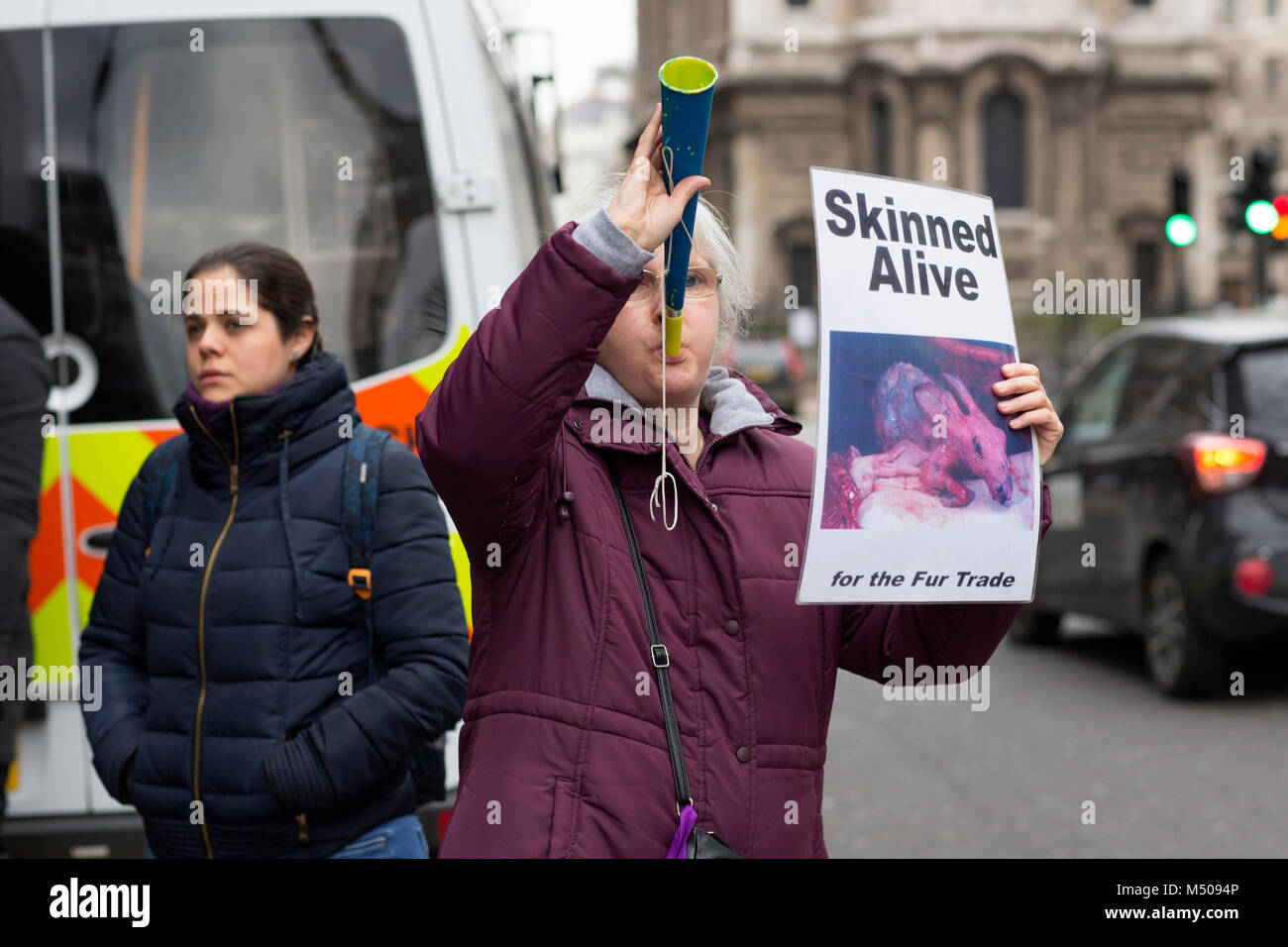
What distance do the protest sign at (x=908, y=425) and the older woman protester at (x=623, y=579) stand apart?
7 cm

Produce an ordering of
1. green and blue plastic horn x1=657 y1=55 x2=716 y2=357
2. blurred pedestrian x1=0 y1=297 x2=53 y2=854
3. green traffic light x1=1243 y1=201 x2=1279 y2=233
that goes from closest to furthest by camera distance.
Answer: green and blue plastic horn x1=657 y1=55 x2=716 y2=357
blurred pedestrian x1=0 y1=297 x2=53 y2=854
green traffic light x1=1243 y1=201 x2=1279 y2=233

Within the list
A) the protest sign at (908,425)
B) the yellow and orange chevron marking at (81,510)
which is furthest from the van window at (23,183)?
the protest sign at (908,425)

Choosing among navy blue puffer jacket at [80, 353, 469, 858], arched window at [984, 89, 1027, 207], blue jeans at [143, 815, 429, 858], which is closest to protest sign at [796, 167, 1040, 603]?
navy blue puffer jacket at [80, 353, 469, 858]

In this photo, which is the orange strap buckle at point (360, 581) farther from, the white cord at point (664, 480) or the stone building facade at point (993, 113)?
the stone building facade at point (993, 113)

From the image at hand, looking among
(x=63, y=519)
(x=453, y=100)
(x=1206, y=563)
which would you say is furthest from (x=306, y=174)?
(x=1206, y=563)

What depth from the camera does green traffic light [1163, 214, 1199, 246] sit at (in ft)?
44.3

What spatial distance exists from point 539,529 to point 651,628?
192mm

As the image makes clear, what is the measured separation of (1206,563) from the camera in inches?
294

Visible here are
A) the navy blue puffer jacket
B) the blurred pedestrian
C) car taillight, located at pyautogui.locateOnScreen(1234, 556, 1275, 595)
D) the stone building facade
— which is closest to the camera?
the navy blue puffer jacket

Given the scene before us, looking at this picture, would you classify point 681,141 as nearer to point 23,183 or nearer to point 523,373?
point 523,373

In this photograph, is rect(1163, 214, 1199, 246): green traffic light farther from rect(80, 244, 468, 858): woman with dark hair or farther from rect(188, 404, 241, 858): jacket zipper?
rect(188, 404, 241, 858): jacket zipper

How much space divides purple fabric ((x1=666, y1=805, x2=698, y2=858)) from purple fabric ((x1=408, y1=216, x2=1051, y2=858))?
0.02 m
